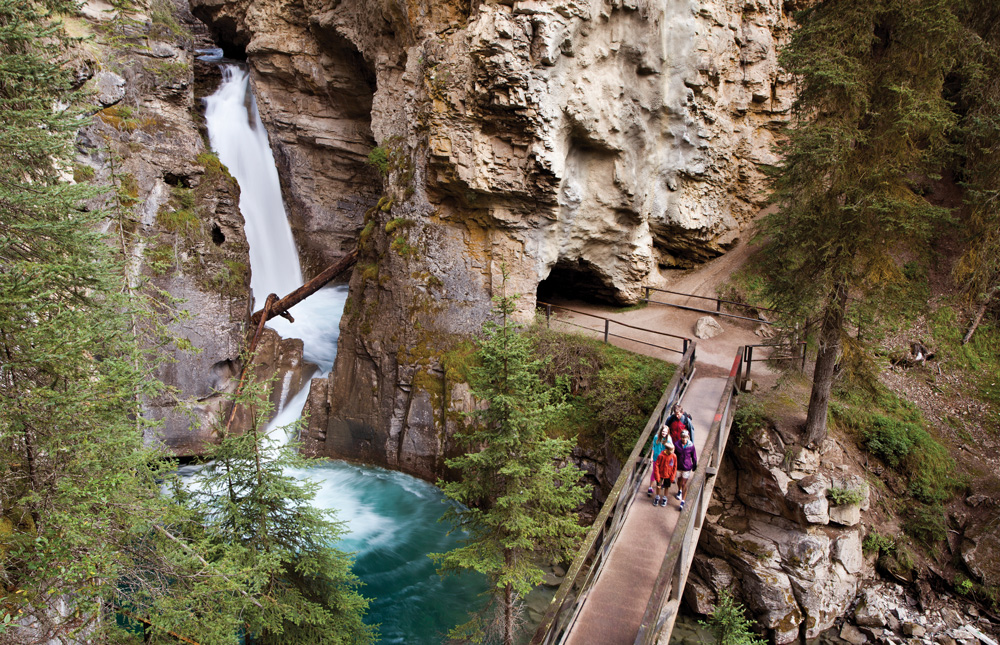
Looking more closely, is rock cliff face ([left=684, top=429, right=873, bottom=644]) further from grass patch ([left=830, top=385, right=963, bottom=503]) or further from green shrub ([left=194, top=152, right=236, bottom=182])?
green shrub ([left=194, top=152, right=236, bottom=182])

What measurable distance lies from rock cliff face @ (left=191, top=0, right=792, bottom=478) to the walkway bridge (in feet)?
23.2

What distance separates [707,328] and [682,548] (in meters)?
9.51

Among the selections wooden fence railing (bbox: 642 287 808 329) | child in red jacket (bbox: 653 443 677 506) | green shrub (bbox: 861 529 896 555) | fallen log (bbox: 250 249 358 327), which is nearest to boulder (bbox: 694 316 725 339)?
wooden fence railing (bbox: 642 287 808 329)

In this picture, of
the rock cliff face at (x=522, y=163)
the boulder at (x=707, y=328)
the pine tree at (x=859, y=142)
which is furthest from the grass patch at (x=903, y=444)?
the rock cliff face at (x=522, y=163)

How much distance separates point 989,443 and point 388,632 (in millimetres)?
13933

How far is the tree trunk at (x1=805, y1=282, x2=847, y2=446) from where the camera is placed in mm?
9789

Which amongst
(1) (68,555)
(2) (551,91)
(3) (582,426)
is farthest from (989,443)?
(1) (68,555)

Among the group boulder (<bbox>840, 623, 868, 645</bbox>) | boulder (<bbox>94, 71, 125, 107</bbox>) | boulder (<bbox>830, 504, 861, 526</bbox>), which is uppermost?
boulder (<bbox>94, 71, 125, 107</bbox>)

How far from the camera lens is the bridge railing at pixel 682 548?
5.51 metres

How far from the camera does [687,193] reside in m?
16.4

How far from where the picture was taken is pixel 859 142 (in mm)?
9328

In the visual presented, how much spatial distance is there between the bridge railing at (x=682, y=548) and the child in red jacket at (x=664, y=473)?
367 millimetres

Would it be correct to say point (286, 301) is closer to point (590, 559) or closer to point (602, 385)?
point (602, 385)

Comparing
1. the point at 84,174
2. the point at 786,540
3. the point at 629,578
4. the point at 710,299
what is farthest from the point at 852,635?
the point at 84,174
